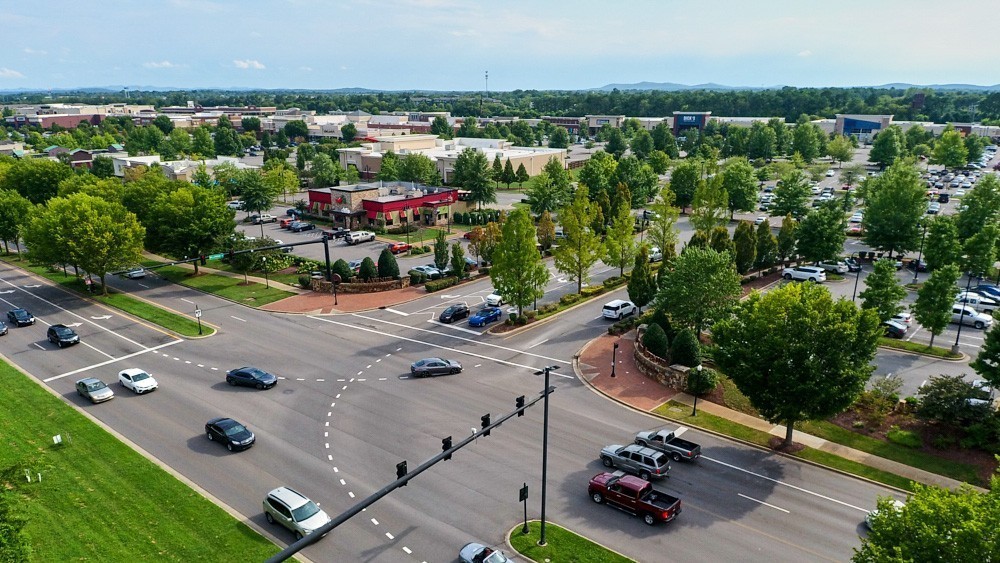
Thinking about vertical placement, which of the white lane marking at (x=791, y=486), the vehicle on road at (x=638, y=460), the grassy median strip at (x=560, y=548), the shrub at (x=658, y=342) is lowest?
the white lane marking at (x=791, y=486)

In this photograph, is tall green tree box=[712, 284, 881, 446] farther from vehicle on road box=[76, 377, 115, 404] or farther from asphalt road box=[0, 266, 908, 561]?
vehicle on road box=[76, 377, 115, 404]

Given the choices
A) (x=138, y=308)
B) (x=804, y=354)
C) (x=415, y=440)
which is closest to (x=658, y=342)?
(x=804, y=354)

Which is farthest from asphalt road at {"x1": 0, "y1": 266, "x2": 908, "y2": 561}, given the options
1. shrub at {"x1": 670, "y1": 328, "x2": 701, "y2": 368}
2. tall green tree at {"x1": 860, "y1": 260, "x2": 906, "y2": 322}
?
tall green tree at {"x1": 860, "y1": 260, "x2": 906, "y2": 322}

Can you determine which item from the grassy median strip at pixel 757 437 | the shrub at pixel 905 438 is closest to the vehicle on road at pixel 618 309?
the grassy median strip at pixel 757 437

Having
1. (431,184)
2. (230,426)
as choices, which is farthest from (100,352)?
(431,184)

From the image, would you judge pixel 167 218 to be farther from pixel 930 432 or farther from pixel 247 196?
pixel 930 432

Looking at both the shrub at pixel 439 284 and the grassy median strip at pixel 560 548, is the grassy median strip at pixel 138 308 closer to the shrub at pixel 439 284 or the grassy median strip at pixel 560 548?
the shrub at pixel 439 284
